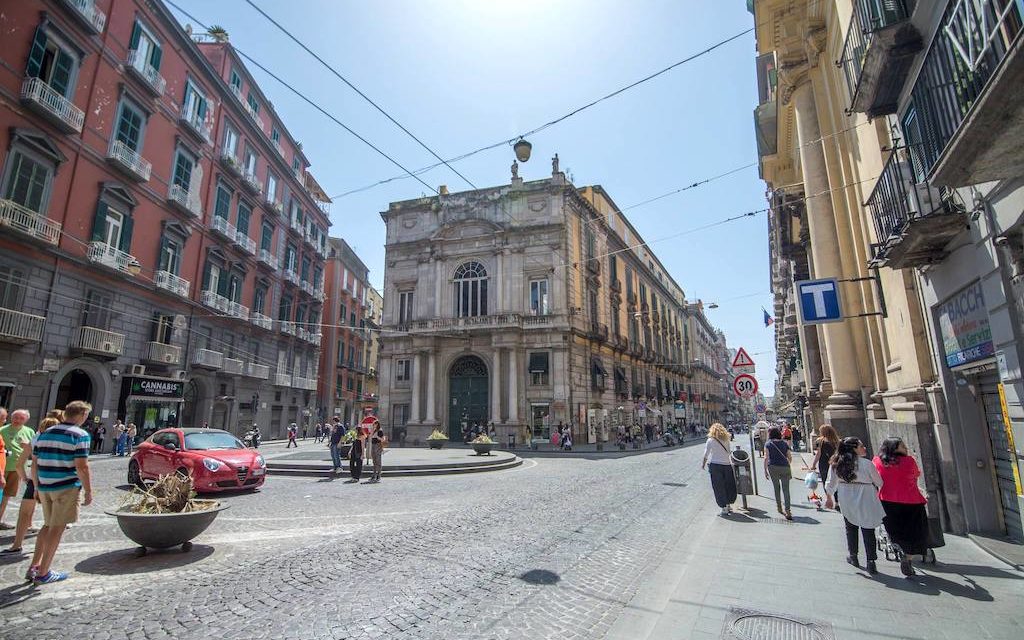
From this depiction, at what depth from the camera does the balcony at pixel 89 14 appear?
56.2 feet

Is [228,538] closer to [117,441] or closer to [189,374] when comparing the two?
[117,441]

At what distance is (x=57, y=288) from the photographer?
1681cm

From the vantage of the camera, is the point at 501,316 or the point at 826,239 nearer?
the point at 826,239

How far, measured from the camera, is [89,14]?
17734mm

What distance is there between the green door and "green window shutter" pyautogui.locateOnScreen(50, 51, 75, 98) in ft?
71.2

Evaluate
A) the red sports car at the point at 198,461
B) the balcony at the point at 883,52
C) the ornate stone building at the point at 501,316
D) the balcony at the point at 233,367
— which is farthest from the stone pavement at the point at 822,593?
the balcony at the point at 233,367

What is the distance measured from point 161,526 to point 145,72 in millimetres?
23854

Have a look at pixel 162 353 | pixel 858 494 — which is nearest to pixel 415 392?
pixel 162 353

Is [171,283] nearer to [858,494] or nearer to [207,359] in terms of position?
[207,359]

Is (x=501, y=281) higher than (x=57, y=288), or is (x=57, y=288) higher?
(x=501, y=281)

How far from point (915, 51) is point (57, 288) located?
2414 cm

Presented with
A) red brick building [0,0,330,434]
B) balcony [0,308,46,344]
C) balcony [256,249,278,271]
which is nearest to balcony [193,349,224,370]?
red brick building [0,0,330,434]

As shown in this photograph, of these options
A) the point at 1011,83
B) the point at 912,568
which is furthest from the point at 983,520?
the point at 1011,83

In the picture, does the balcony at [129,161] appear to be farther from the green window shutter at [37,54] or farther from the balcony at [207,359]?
the balcony at [207,359]
